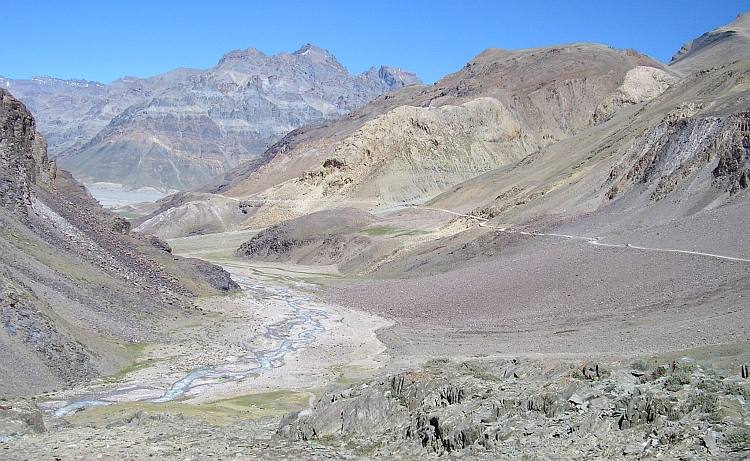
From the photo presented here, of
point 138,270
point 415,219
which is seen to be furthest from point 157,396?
point 415,219

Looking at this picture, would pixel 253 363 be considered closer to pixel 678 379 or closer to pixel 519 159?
pixel 678 379

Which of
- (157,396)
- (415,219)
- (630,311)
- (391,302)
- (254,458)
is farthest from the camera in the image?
(415,219)

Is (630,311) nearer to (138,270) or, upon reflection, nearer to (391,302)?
(391,302)

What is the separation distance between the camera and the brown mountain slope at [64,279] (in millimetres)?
30078

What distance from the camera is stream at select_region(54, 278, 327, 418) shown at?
93.0ft

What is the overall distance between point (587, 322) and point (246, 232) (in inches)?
→ 3422

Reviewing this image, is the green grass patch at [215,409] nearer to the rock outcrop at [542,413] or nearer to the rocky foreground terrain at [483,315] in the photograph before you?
the rocky foreground terrain at [483,315]

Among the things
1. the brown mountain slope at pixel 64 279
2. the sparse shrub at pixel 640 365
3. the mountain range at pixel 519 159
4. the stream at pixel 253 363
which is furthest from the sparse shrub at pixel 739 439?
the mountain range at pixel 519 159

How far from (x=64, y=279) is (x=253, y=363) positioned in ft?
35.2

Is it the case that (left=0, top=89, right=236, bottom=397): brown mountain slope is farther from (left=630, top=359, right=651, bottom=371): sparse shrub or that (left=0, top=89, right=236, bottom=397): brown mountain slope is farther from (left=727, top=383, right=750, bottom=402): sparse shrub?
(left=727, top=383, right=750, bottom=402): sparse shrub

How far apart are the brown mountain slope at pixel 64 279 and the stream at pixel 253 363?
2.09 m

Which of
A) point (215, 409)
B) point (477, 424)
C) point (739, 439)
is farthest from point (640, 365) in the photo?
point (215, 409)

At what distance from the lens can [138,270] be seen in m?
48.8

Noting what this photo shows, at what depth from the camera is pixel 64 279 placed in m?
39.8
